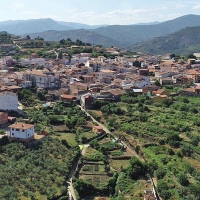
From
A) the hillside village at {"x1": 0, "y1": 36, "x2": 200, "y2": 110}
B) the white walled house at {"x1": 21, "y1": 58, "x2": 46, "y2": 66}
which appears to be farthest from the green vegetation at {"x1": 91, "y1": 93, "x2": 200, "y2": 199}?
the white walled house at {"x1": 21, "y1": 58, "x2": 46, "y2": 66}

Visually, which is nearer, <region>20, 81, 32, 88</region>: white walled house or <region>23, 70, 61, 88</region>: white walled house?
<region>20, 81, 32, 88</region>: white walled house

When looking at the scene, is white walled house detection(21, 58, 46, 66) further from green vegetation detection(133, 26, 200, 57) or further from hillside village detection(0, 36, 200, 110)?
green vegetation detection(133, 26, 200, 57)

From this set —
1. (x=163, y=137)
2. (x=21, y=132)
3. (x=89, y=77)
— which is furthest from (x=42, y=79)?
(x=163, y=137)

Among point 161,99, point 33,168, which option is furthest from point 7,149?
point 161,99

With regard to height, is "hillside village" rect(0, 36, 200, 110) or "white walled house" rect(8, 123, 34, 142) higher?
"hillside village" rect(0, 36, 200, 110)

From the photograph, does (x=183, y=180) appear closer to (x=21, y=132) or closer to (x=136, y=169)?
(x=136, y=169)

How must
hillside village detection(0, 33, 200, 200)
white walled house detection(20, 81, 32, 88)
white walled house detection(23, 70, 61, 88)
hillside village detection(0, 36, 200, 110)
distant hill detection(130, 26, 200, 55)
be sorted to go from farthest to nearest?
1. distant hill detection(130, 26, 200, 55)
2. white walled house detection(23, 70, 61, 88)
3. white walled house detection(20, 81, 32, 88)
4. hillside village detection(0, 36, 200, 110)
5. hillside village detection(0, 33, 200, 200)
